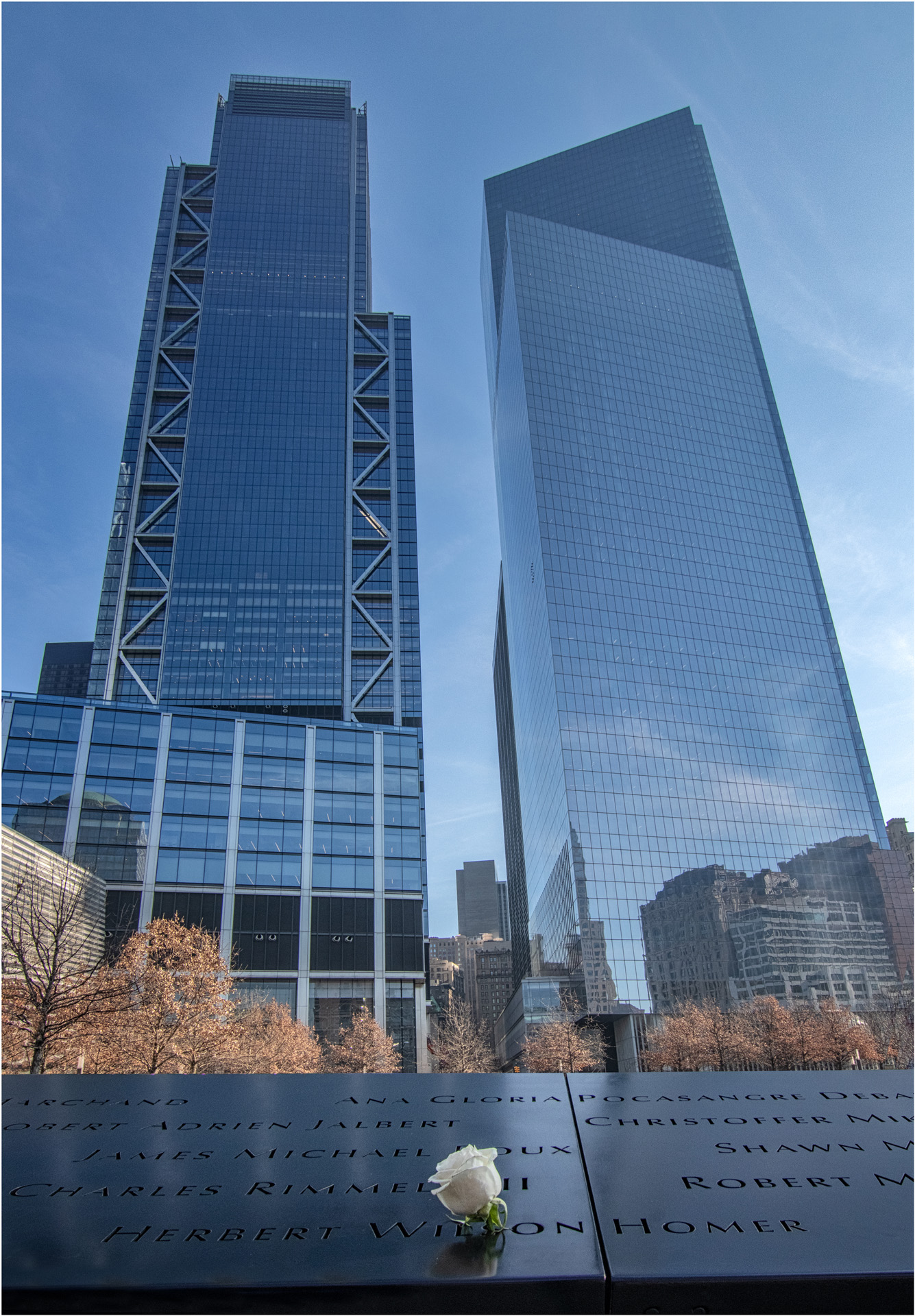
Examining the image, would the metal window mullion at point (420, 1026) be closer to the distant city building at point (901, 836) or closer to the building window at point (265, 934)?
the building window at point (265, 934)

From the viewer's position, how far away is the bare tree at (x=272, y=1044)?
40.9 m

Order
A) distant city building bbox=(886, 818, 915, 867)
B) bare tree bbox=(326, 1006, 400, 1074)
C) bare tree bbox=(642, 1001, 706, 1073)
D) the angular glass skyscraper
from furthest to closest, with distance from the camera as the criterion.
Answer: distant city building bbox=(886, 818, 915, 867) < the angular glass skyscraper < bare tree bbox=(642, 1001, 706, 1073) < bare tree bbox=(326, 1006, 400, 1074)

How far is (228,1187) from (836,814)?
12577 cm

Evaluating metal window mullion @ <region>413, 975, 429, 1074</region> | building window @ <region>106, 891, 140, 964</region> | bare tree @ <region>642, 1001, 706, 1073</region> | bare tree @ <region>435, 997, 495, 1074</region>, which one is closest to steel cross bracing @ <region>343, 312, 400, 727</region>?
bare tree @ <region>435, 997, 495, 1074</region>

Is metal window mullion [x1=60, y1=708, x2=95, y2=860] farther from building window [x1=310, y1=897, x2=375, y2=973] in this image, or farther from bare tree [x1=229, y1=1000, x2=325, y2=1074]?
building window [x1=310, y1=897, x2=375, y2=973]

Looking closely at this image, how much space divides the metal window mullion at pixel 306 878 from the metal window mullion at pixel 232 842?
593 centimetres

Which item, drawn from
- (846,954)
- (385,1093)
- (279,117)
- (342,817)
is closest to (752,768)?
(846,954)

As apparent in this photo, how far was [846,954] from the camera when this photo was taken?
108 m

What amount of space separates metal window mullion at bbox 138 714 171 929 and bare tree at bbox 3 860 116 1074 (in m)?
22.3

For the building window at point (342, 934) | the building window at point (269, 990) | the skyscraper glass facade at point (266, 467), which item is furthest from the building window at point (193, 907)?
the skyscraper glass facade at point (266, 467)

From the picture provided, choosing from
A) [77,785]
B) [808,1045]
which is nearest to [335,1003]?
[77,785]

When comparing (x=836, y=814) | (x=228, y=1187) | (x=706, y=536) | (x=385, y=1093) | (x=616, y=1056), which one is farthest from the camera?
(x=706, y=536)

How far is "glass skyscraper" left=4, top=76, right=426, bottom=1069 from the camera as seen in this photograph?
68.8 m

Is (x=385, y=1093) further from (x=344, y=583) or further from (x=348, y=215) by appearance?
(x=348, y=215)
